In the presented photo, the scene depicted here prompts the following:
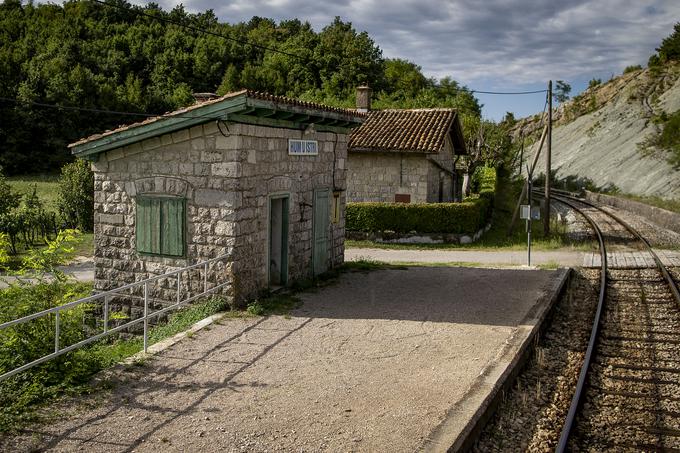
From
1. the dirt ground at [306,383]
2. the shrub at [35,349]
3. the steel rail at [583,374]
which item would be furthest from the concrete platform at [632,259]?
the shrub at [35,349]

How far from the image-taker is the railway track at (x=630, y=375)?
6.81 m

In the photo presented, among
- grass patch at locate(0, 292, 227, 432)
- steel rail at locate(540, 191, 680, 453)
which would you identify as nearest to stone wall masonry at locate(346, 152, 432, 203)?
steel rail at locate(540, 191, 680, 453)

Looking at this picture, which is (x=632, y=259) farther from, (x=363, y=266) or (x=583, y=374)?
(x=583, y=374)

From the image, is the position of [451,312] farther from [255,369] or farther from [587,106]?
[587,106]

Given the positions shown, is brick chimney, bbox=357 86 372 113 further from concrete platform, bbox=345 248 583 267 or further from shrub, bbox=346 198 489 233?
concrete platform, bbox=345 248 583 267

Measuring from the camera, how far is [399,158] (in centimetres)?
2406

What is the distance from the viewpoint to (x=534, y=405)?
7551 mm

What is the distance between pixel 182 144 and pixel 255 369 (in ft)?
16.0

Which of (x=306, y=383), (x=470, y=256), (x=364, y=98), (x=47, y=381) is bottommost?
(x=306, y=383)

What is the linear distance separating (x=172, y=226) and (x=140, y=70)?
5720 centimetres

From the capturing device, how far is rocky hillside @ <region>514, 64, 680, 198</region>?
145 ft

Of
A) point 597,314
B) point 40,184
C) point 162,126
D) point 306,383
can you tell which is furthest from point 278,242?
point 40,184

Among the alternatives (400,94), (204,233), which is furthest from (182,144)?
(400,94)

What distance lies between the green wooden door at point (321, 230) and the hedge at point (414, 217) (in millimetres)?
8205
